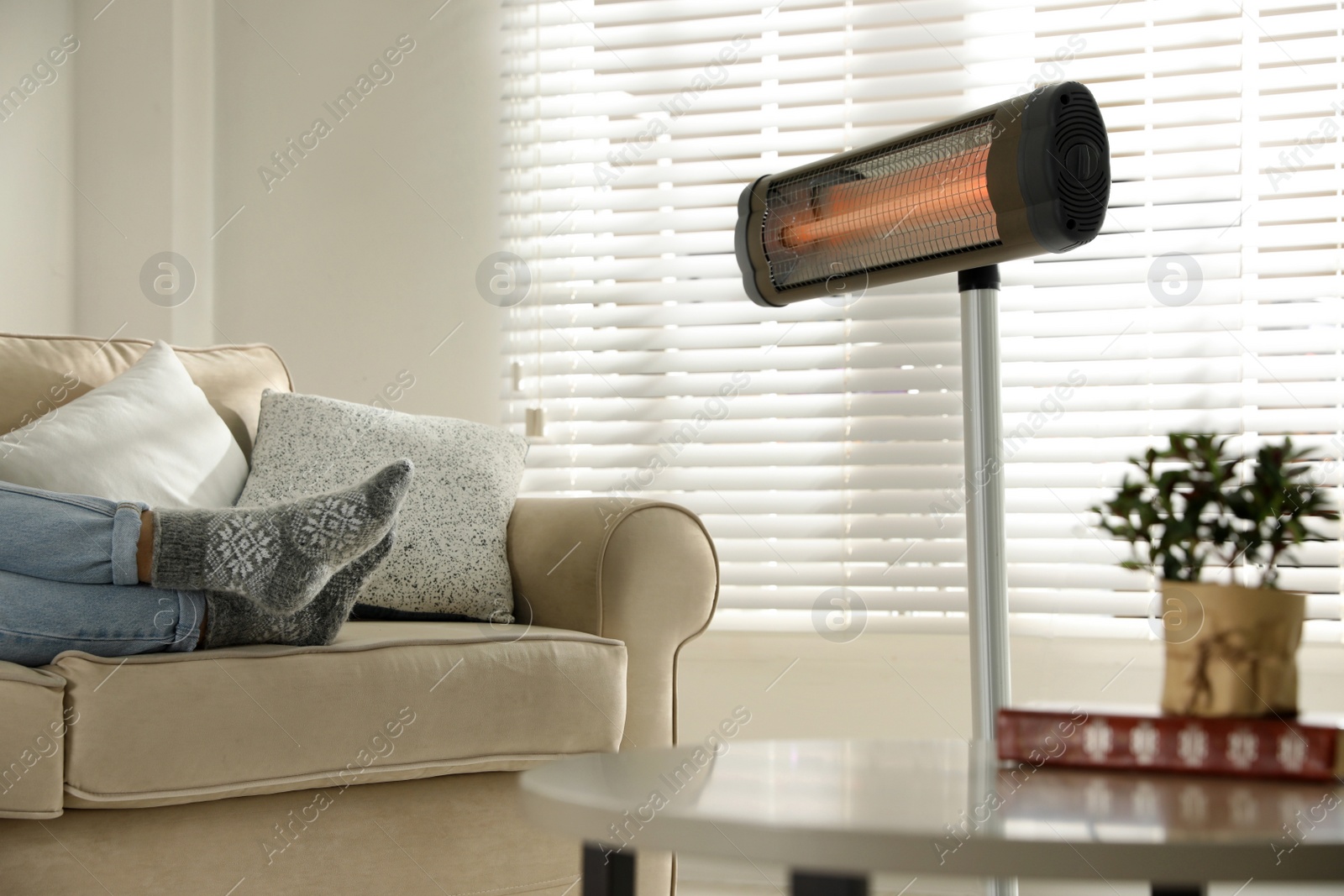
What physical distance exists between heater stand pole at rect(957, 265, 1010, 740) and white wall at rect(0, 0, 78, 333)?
7.00ft

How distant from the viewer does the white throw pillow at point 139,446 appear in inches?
55.3

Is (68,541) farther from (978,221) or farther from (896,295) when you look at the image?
(896,295)

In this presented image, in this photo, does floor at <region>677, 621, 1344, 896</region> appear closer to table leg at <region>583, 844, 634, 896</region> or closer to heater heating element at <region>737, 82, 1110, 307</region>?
heater heating element at <region>737, 82, 1110, 307</region>

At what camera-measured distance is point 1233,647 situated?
599 mm

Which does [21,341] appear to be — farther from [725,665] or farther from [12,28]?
[725,665]

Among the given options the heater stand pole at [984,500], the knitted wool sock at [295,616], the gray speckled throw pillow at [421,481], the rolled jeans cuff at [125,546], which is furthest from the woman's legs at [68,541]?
the heater stand pole at [984,500]

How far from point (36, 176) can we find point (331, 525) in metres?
1.81

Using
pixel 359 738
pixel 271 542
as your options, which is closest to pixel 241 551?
pixel 271 542

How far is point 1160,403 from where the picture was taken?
2.07 meters

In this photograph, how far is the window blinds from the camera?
206 centimetres

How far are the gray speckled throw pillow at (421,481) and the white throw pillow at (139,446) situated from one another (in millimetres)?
72

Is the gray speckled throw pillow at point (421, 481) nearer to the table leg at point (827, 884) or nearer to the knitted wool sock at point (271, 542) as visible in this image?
the knitted wool sock at point (271, 542)

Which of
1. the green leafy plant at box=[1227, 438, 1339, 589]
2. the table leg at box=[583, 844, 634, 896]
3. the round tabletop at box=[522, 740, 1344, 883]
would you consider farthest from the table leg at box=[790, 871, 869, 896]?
the green leafy plant at box=[1227, 438, 1339, 589]

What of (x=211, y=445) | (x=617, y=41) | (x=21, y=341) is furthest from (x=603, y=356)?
(x=21, y=341)
